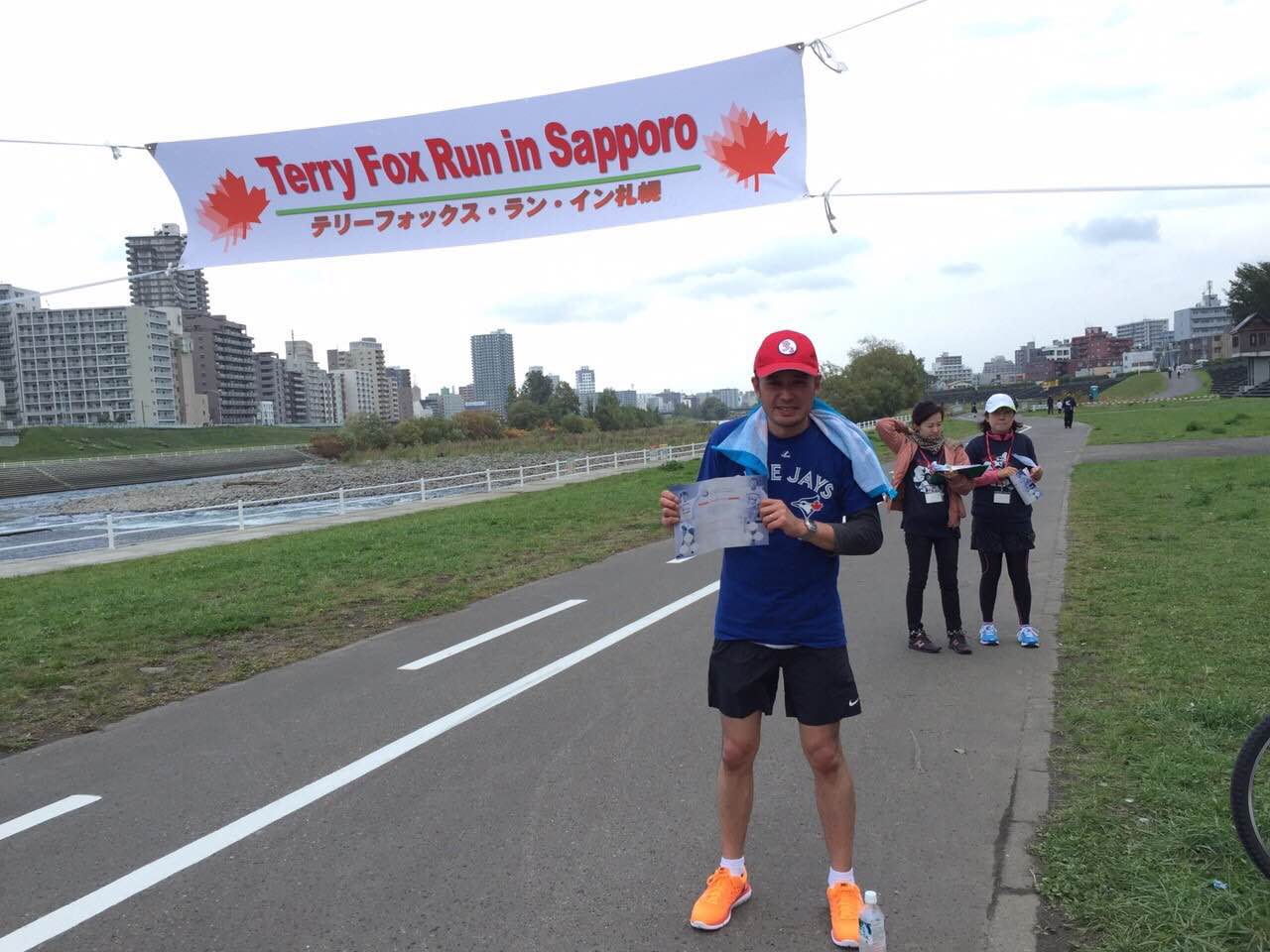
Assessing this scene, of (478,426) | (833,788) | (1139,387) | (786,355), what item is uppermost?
(1139,387)

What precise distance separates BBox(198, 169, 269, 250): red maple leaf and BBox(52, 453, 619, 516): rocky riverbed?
131 ft

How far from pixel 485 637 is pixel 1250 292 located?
400 ft

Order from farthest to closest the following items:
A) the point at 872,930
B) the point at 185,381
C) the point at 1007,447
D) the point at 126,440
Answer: the point at 185,381 < the point at 126,440 < the point at 1007,447 < the point at 872,930

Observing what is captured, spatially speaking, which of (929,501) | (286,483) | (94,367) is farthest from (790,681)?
(94,367)

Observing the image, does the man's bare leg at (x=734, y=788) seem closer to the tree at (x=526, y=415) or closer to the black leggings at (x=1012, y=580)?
the black leggings at (x=1012, y=580)

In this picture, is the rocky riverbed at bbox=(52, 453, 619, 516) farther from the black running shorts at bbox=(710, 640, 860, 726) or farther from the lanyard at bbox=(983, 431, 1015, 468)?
the black running shorts at bbox=(710, 640, 860, 726)

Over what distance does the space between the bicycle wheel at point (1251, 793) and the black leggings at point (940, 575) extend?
136 inches

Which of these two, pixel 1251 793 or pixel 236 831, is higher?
pixel 1251 793

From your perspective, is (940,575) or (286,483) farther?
(286,483)

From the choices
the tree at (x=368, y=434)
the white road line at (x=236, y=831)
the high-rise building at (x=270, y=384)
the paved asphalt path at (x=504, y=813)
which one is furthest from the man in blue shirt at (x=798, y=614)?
the high-rise building at (x=270, y=384)

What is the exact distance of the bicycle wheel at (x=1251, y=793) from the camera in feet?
10.1

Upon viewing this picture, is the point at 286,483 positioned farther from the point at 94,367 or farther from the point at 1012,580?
the point at 94,367

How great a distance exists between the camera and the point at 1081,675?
18.9ft

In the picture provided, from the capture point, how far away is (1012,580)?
265 inches
